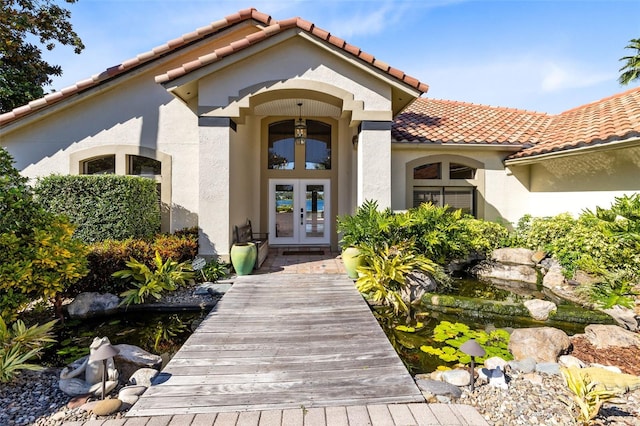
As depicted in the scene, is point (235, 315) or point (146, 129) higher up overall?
point (146, 129)

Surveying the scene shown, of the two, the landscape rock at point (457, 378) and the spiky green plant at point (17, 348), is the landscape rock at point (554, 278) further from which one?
the spiky green plant at point (17, 348)

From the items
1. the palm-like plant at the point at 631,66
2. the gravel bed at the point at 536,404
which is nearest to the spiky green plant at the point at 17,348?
the gravel bed at the point at 536,404

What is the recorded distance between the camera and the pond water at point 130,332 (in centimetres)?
498

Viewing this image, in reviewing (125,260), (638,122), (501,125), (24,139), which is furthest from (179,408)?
(501,125)

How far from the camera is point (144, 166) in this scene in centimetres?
1011

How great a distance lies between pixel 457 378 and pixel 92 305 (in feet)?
23.7

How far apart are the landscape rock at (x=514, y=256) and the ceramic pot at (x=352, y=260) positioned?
509cm

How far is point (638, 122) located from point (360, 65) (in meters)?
7.57

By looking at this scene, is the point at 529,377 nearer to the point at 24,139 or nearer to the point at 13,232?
the point at 13,232

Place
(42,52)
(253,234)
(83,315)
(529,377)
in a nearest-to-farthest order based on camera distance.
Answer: (529,377)
(83,315)
(253,234)
(42,52)

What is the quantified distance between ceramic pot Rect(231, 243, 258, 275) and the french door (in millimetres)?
4508

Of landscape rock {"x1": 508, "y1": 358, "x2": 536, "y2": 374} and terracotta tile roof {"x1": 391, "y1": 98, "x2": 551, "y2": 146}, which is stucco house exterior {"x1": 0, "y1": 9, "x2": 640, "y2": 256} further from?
landscape rock {"x1": 508, "y1": 358, "x2": 536, "y2": 374}

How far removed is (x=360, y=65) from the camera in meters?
8.27

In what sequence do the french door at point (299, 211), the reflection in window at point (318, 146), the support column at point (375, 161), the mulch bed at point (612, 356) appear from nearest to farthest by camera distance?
the mulch bed at point (612, 356) → the support column at point (375, 161) → the reflection in window at point (318, 146) → the french door at point (299, 211)
